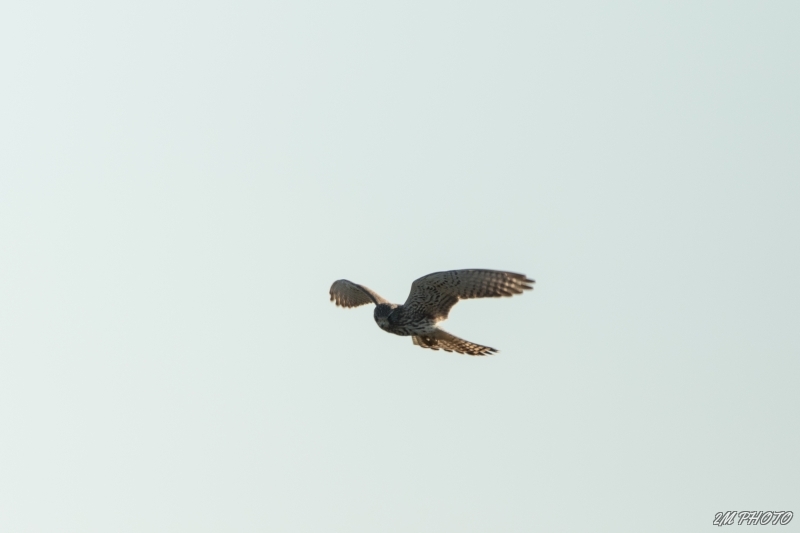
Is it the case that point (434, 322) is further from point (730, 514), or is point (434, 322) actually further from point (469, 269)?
point (730, 514)

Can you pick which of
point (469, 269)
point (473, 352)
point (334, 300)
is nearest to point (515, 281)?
point (469, 269)

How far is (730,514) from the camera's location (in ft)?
92.0

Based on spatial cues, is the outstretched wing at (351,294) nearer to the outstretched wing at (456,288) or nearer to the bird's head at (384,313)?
the bird's head at (384,313)

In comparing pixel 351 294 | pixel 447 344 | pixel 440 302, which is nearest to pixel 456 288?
pixel 440 302

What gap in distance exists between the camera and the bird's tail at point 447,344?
27.3 m

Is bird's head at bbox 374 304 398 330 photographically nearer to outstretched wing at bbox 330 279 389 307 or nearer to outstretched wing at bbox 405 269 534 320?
outstretched wing at bbox 405 269 534 320

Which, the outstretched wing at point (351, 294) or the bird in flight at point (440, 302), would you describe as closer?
the bird in flight at point (440, 302)

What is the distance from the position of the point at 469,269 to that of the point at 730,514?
7.02 metres

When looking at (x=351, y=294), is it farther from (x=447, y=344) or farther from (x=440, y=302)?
(x=440, y=302)

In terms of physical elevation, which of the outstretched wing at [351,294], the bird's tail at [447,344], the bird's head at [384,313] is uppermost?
the outstretched wing at [351,294]

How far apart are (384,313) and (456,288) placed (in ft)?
5.13

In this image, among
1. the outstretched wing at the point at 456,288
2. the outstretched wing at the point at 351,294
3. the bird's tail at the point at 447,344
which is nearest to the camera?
the outstretched wing at the point at 456,288

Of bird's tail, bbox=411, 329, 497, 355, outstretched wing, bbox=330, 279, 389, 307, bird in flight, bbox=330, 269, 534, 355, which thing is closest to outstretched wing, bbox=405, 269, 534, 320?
bird in flight, bbox=330, 269, 534, 355

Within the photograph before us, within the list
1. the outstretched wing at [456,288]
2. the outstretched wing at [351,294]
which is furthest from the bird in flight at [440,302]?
the outstretched wing at [351,294]
